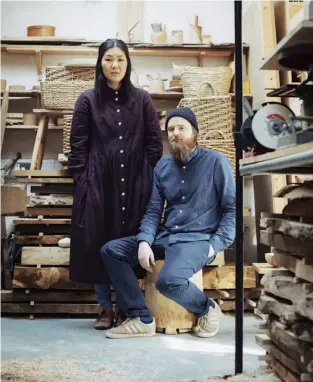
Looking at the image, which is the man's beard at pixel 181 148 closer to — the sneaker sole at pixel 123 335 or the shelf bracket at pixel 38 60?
the sneaker sole at pixel 123 335

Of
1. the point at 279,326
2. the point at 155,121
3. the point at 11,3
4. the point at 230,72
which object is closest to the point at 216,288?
the point at 155,121

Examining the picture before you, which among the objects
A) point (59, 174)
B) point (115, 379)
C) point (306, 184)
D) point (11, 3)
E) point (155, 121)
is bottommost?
point (115, 379)

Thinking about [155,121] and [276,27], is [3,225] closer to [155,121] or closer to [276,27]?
[155,121]

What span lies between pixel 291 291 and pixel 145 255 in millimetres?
1535

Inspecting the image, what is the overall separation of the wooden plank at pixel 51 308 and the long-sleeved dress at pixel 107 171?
18.8 inches

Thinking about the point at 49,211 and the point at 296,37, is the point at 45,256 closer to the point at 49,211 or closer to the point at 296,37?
the point at 49,211

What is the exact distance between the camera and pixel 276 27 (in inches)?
220

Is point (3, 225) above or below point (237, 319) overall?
above

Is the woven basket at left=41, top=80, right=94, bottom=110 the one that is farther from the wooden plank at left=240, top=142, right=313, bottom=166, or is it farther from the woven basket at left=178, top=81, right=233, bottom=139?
the wooden plank at left=240, top=142, right=313, bottom=166

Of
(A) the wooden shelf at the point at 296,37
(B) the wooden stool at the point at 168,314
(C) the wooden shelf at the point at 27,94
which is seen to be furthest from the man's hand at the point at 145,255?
(C) the wooden shelf at the point at 27,94

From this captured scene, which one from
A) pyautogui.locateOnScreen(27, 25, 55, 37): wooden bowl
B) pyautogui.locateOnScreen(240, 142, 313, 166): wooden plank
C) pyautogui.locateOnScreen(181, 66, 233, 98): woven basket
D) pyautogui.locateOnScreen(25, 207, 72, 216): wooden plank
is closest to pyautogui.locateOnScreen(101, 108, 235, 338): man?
pyautogui.locateOnScreen(25, 207, 72, 216): wooden plank

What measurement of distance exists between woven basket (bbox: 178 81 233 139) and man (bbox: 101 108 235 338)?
3.11 feet

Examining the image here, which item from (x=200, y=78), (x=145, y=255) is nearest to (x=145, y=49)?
(x=200, y=78)

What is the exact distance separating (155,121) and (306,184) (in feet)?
6.76
